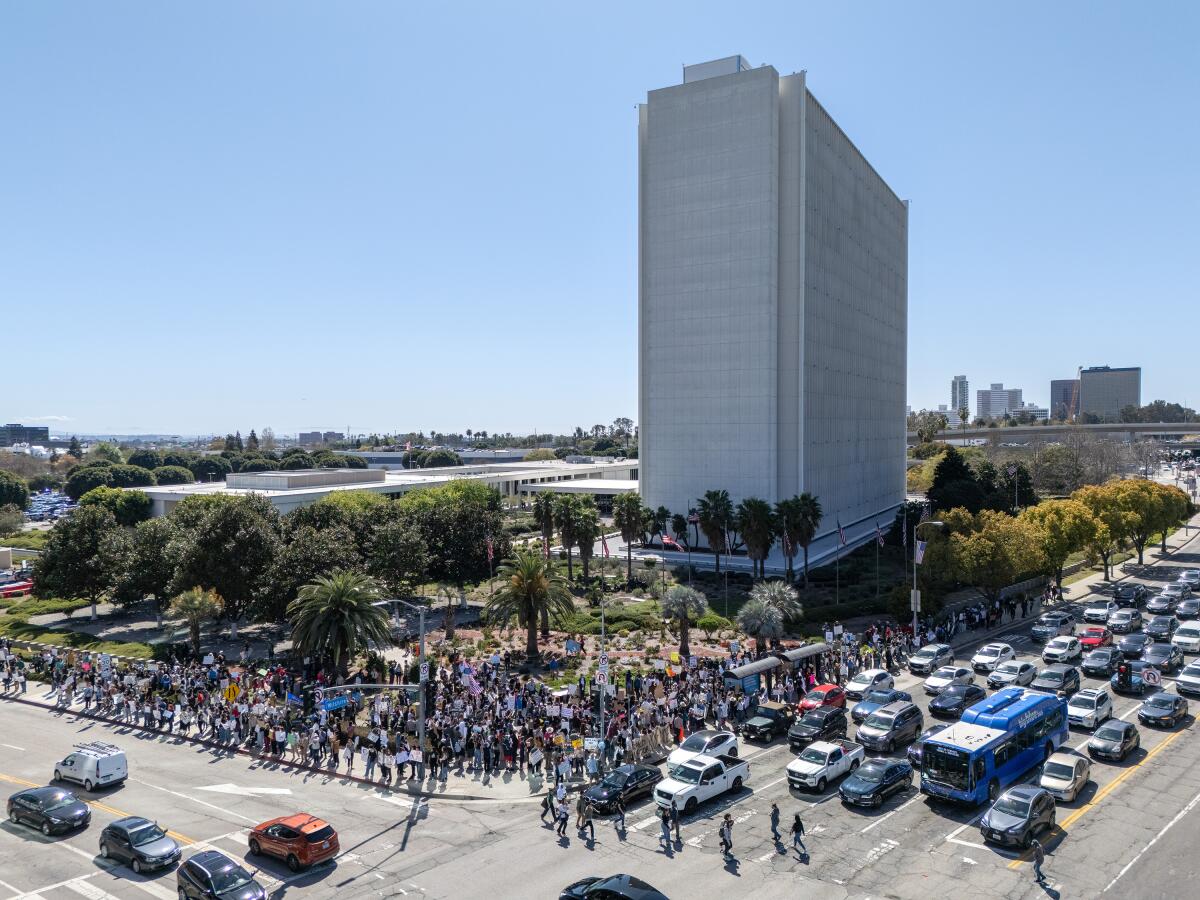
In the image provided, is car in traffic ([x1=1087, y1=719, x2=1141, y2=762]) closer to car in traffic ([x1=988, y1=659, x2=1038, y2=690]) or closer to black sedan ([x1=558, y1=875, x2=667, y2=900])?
car in traffic ([x1=988, y1=659, x2=1038, y2=690])

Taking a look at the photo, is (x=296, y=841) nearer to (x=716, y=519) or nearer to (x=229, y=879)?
(x=229, y=879)

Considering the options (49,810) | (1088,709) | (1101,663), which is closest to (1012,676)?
(1088,709)

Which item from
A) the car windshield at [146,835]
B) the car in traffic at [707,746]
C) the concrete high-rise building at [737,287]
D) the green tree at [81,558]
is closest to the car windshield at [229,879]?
the car windshield at [146,835]

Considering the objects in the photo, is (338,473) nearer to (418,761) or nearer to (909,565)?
(909,565)

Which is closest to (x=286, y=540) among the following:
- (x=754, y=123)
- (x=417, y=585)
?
(x=417, y=585)

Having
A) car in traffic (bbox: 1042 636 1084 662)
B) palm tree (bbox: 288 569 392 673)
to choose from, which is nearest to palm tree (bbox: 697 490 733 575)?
car in traffic (bbox: 1042 636 1084 662)

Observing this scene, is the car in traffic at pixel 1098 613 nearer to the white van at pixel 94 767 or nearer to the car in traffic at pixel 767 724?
the car in traffic at pixel 767 724
